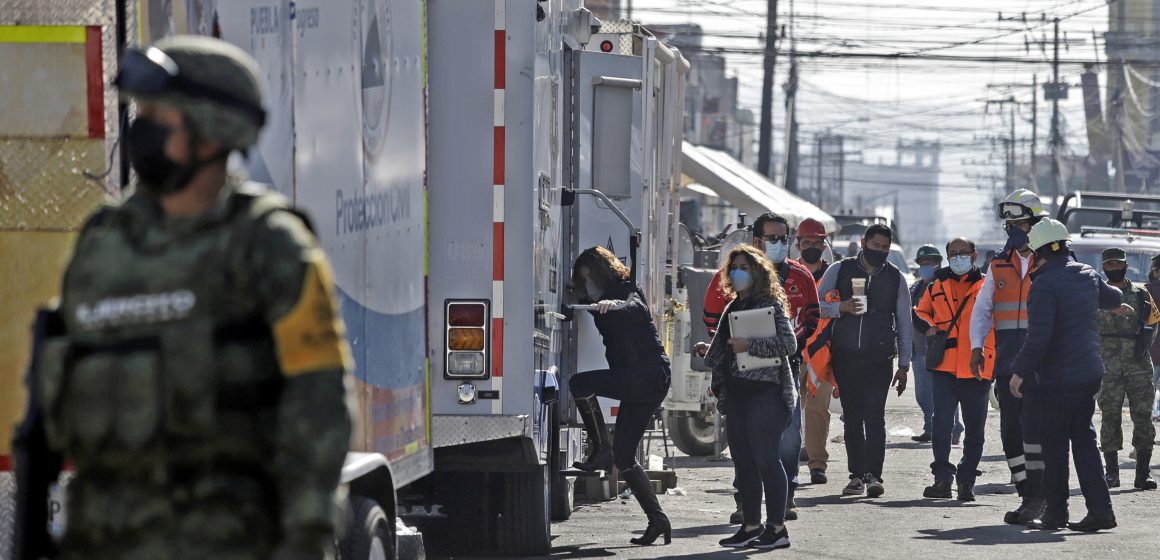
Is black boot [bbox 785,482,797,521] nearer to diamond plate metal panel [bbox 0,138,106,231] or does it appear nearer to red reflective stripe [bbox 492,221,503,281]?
red reflective stripe [bbox 492,221,503,281]

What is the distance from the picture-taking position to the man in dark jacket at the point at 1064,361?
35.6ft

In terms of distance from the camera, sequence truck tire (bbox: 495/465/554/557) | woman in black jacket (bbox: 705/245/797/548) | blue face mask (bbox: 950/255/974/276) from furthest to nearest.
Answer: blue face mask (bbox: 950/255/974/276), woman in black jacket (bbox: 705/245/797/548), truck tire (bbox: 495/465/554/557)

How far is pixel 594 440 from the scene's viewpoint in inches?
408

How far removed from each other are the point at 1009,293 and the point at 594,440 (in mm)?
3355

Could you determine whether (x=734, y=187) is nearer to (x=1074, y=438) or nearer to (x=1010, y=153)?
(x=1074, y=438)

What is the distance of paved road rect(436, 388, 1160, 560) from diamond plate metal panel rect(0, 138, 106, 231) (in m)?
5.18

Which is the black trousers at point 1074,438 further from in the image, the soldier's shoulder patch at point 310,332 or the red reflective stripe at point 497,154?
the soldier's shoulder patch at point 310,332

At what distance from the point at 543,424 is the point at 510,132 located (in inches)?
58.8

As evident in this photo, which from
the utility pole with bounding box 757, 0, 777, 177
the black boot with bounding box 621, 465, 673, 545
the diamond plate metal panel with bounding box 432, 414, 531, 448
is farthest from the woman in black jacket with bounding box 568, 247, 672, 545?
the utility pole with bounding box 757, 0, 777, 177

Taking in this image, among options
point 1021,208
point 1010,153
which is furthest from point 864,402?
point 1010,153

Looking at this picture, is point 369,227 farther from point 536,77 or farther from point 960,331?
point 960,331

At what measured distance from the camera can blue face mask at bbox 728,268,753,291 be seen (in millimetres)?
10172

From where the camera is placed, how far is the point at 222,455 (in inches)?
133

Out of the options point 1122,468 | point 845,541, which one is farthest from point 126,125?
point 1122,468
